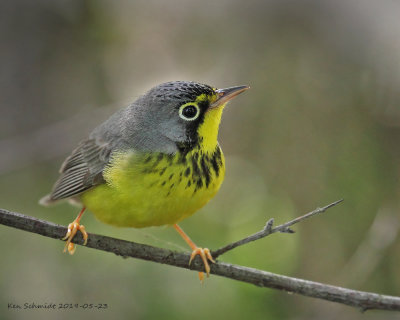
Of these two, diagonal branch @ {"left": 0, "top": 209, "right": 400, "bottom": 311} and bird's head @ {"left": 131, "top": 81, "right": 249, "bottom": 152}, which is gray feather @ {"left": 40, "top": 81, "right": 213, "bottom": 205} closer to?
bird's head @ {"left": 131, "top": 81, "right": 249, "bottom": 152}

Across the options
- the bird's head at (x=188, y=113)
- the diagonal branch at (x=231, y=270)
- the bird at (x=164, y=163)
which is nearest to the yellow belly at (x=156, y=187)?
the bird at (x=164, y=163)

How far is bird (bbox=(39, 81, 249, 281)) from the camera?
14.9ft

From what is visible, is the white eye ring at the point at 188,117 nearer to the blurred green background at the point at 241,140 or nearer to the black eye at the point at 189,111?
the black eye at the point at 189,111

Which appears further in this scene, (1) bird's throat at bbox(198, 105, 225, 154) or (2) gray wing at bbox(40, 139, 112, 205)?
(2) gray wing at bbox(40, 139, 112, 205)

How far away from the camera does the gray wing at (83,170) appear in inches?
202

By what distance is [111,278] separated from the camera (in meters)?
6.43

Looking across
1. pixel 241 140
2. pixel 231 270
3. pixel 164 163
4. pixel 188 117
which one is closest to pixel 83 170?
pixel 164 163

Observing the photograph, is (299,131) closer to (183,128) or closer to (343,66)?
(343,66)

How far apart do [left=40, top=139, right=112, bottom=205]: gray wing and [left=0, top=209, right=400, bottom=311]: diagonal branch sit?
655 millimetres

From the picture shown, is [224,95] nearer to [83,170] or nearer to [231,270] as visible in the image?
[231,270]

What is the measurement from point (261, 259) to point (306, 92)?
287cm

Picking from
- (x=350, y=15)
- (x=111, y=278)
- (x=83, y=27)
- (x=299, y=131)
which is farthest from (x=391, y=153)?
(x=83, y=27)

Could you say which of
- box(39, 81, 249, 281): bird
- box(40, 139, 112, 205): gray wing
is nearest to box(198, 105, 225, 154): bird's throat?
box(39, 81, 249, 281): bird

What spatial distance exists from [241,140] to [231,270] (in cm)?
377
